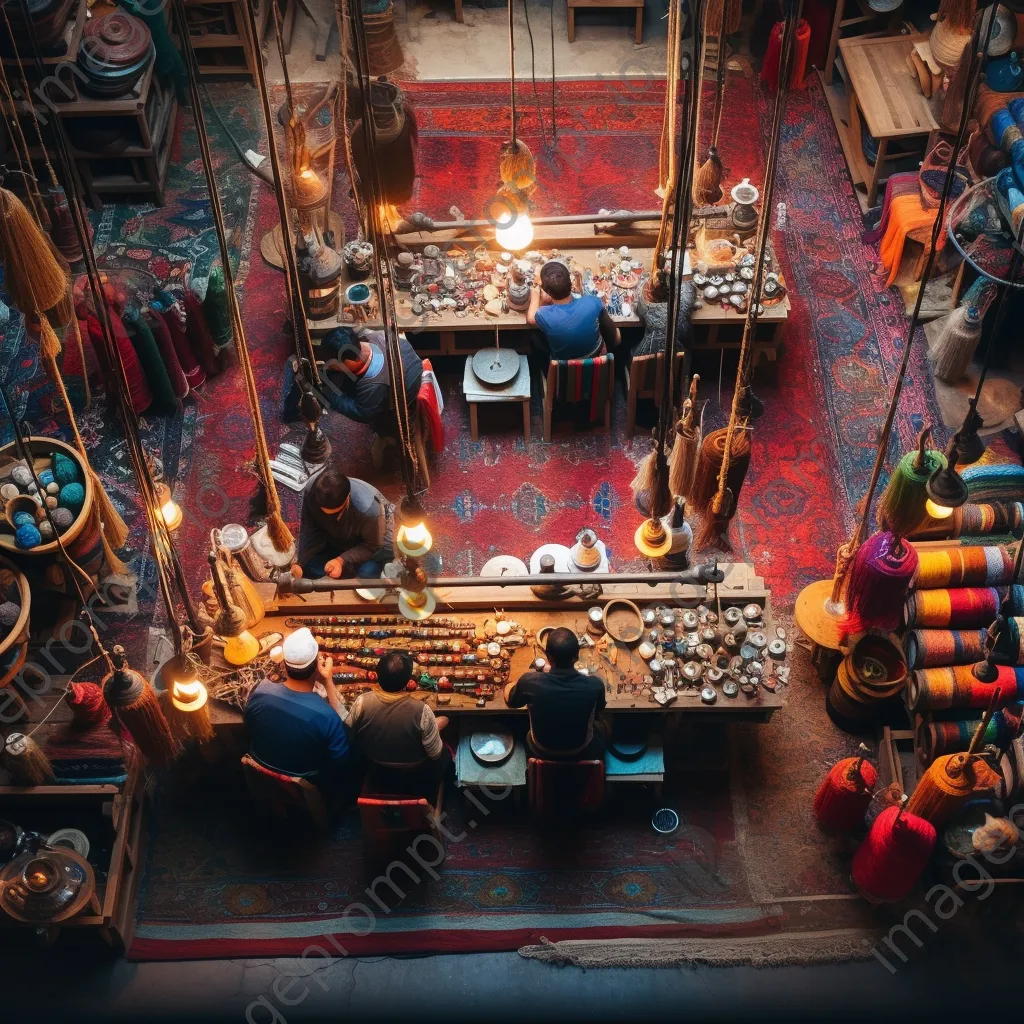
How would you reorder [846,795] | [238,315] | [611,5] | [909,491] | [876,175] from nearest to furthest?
[238,315] → [909,491] → [846,795] → [876,175] → [611,5]

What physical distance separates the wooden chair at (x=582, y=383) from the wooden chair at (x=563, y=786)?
247 cm

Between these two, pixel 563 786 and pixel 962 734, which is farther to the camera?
pixel 962 734

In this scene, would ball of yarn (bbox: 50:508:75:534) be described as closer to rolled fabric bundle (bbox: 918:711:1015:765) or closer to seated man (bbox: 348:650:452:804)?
seated man (bbox: 348:650:452:804)

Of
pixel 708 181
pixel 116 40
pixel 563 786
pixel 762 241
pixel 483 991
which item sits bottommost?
pixel 483 991

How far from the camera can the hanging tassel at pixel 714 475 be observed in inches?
234

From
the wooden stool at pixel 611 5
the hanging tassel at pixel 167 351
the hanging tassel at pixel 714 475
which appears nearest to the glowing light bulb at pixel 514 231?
the hanging tassel at pixel 714 475

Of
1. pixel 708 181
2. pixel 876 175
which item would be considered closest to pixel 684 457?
pixel 708 181

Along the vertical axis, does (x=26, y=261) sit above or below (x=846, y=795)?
above

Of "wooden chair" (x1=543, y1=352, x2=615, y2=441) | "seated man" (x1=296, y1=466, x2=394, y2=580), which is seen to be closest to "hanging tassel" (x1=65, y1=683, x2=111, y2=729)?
"seated man" (x1=296, y1=466, x2=394, y2=580)

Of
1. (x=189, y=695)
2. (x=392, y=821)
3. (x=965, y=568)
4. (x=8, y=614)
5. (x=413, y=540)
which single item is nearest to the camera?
(x=413, y=540)

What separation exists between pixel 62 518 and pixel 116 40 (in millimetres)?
3744

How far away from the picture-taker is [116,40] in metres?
8.95

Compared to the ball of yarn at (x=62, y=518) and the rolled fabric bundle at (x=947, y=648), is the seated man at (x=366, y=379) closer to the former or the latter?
the ball of yarn at (x=62, y=518)

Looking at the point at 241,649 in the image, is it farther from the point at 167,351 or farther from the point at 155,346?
the point at 167,351
